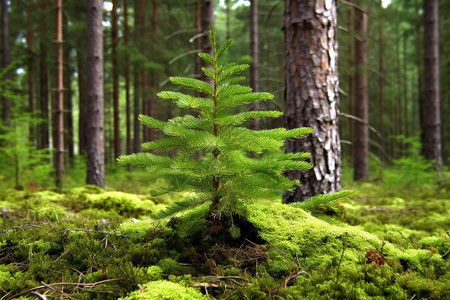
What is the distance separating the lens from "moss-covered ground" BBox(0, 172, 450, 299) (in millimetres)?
1618

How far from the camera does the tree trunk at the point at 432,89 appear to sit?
10.7m

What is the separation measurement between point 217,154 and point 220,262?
2.50 feet

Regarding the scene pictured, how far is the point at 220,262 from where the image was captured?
2.02 metres

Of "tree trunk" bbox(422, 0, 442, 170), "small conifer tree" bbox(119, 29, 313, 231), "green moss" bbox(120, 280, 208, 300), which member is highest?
"tree trunk" bbox(422, 0, 442, 170)

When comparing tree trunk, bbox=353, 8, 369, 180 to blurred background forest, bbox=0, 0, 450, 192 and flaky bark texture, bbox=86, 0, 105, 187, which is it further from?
flaky bark texture, bbox=86, 0, 105, 187

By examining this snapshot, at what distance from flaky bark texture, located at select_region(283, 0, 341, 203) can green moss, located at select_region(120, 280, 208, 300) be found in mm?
2708

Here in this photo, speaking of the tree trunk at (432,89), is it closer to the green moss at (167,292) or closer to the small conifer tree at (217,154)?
the small conifer tree at (217,154)

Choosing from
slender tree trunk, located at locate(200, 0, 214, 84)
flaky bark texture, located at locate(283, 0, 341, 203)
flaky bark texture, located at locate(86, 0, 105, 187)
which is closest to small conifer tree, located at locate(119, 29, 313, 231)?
flaky bark texture, located at locate(283, 0, 341, 203)

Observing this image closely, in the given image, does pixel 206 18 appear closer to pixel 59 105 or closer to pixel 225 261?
pixel 59 105

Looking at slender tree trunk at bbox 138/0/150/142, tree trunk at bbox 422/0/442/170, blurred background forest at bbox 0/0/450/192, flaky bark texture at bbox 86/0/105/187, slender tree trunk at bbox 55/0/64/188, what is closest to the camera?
flaky bark texture at bbox 86/0/105/187

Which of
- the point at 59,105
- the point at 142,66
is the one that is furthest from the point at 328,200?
the point at 142,66

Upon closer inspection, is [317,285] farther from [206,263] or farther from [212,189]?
[212,189]

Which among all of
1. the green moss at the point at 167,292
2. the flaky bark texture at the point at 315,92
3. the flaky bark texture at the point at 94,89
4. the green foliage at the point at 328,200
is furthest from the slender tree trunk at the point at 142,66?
the green moss at the point at 167,292

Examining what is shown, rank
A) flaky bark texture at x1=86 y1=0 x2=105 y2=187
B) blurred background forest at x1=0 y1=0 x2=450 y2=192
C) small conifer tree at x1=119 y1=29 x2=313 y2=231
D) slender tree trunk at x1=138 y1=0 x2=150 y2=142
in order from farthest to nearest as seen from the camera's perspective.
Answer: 1. slender tree trunk at x1=138 y1=0 x2=150 y2=142
2. blurred background forest at x1=0 y1=0 x2=450 y2=192
3. flaky bark texture at x1=86 y1=0 x2=105 y2=187
4. small conifer tree at x1=119 y1=29 x2=313 y2=231
